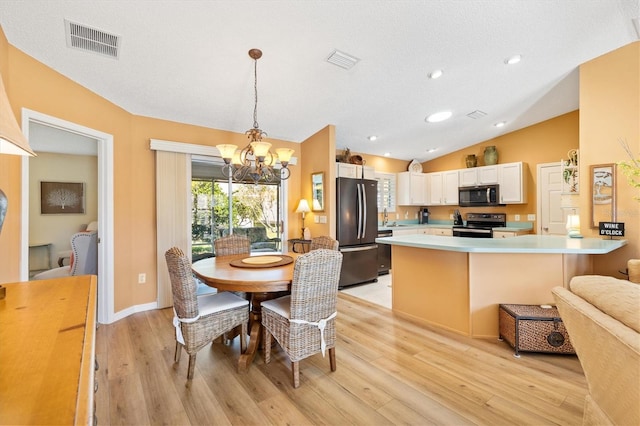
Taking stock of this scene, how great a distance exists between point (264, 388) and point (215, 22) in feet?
9.03

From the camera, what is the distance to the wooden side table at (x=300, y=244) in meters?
4.38

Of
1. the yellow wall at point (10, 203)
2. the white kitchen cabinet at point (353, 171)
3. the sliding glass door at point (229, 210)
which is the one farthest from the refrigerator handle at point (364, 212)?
the yellow wall at point (10, 203)

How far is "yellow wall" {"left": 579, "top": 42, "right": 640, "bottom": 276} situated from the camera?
2.95 m

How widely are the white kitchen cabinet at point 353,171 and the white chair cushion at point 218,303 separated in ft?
9.65

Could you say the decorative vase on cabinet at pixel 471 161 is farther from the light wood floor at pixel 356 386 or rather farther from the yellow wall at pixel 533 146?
the light wood floor at pixel 356 386

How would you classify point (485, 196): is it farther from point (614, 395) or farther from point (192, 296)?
point (192, 296)

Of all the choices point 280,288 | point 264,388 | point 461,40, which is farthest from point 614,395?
point 461,40

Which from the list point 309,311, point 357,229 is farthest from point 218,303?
point 357,229

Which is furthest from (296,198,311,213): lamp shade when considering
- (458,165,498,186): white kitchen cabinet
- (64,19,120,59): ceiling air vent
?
(458,165,498,186): white kitchen cabinet

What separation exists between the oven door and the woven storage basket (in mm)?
3031

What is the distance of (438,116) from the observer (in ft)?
14.1

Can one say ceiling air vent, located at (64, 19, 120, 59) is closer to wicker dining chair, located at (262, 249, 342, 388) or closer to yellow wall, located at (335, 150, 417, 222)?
wicker dining chair, located at (262, 249, 342, 388)

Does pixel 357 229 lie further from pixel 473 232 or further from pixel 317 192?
pixel 473 232

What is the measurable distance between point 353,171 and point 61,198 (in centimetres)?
496
